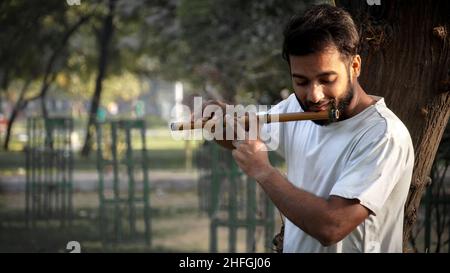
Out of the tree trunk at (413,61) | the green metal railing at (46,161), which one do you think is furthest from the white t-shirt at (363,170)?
the green metal railing at (46,161)

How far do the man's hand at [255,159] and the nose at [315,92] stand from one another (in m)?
0.19

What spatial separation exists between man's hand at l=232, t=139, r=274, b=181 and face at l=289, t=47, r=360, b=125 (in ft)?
0.63

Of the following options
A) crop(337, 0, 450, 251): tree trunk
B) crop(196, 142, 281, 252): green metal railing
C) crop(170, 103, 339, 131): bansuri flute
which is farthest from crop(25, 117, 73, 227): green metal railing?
crop(170, 103, 339, 131): bansuri flute

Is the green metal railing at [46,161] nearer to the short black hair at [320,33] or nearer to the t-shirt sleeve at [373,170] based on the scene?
the short black hair at [320,33]

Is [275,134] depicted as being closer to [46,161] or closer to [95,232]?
[95,232]

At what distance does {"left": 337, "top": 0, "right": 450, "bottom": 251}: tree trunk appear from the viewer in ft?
10.7

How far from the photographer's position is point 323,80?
7.27 feet

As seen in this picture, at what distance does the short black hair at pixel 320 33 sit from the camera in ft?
7.22

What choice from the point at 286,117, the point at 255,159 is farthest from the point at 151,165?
the point at 255,159

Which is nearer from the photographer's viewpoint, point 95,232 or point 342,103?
point 342,103

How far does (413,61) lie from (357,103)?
108cm

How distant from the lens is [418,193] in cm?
330
